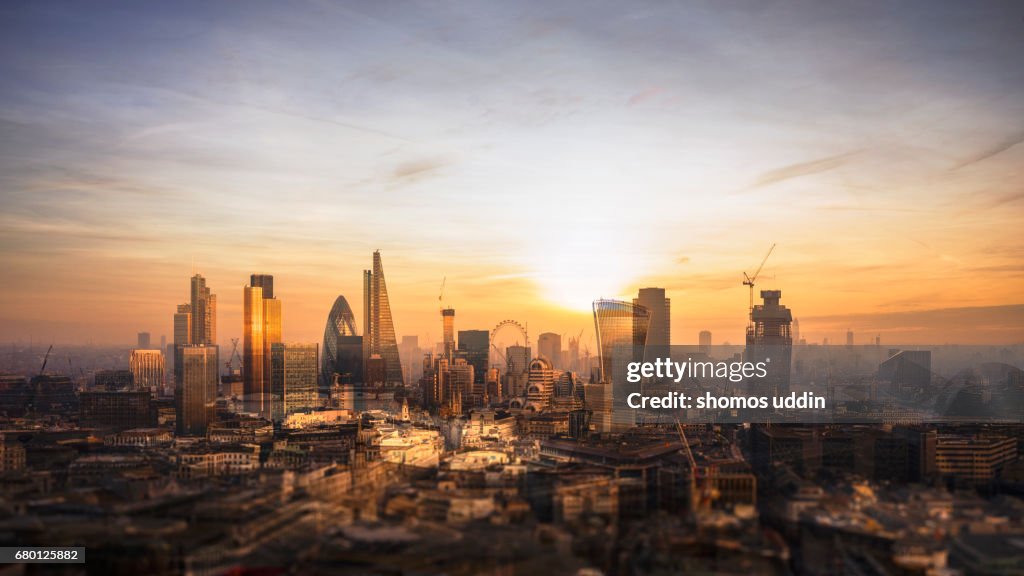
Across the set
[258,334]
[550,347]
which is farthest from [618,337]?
[550,347]

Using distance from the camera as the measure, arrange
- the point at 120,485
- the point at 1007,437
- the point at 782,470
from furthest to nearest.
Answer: the point at 1007,437 → the point at 782,470 → the point at 120,485

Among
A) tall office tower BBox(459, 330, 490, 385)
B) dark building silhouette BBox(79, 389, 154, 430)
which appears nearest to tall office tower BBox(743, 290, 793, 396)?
tall office tower BBox(459, 330, 490, 385)

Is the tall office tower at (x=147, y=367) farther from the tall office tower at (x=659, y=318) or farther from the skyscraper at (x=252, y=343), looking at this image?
the tall office tower at (x=659, y=318)

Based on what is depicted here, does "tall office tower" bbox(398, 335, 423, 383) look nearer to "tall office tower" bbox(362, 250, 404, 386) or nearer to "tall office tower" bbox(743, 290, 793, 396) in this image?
"tall office tower" bbox(362, 250, 404, 386)

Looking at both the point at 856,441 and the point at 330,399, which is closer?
the point at 856,441

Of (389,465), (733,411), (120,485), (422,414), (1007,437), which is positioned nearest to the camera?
(120,485)

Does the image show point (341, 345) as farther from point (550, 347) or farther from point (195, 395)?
point (195, 395)

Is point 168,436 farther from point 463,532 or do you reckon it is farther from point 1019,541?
point 1019,541

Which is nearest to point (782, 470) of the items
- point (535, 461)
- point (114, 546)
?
point (535, 461)
